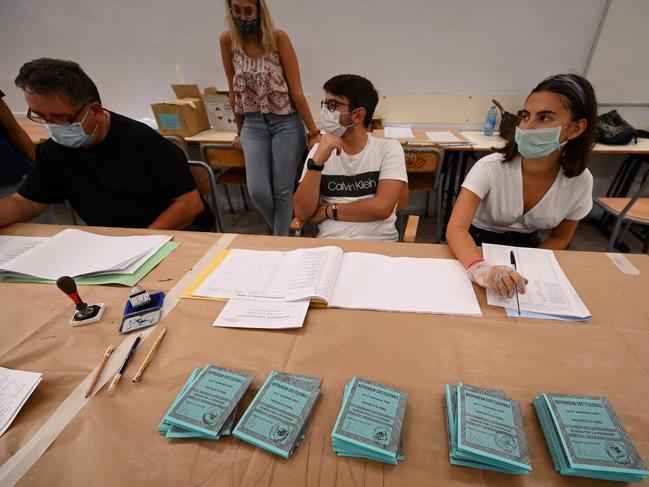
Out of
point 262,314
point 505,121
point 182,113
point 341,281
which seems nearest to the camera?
point 262,314

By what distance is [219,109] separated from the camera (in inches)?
111

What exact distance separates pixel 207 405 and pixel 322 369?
210 millimetres

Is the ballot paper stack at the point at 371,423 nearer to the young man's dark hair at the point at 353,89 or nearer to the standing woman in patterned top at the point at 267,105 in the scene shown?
the young man's dark hair at the point at 353,89

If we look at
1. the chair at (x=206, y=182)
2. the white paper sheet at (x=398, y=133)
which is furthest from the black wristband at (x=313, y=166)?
the white paper sheet at (x=398, y=133)

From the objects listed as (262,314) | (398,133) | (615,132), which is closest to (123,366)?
(262,314)

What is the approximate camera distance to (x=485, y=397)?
508mm

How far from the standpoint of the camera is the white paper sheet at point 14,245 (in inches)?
39.5

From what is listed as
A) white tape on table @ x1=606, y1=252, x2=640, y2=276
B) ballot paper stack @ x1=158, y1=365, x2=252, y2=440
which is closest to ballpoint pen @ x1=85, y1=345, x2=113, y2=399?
ballot paper stack @ x1=158, y1=365, x2=252, y2=440

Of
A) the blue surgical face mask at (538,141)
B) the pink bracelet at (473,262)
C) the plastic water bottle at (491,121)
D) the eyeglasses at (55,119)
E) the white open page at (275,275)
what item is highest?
the eyeglasses at (55,119)

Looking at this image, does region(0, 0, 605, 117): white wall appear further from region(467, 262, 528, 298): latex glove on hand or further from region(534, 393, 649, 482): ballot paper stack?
region(534, 393, 649, 482): ballot paper stack

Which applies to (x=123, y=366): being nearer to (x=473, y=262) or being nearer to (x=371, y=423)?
(x=371, y=423)

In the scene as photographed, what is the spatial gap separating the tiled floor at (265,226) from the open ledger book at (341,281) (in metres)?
1.46

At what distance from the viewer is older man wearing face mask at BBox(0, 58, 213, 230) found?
3.76ft

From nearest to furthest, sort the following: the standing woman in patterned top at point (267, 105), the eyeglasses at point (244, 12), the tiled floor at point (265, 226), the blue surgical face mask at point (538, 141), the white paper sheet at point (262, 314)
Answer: the white paper sheet at point (262, 314) < the blue surgical face mask at point (538, 141) < the eyeglasses at point (244, 12) < the standing woman in patterned top at point (267, 105) < the tiled floor at point (265, 226)
